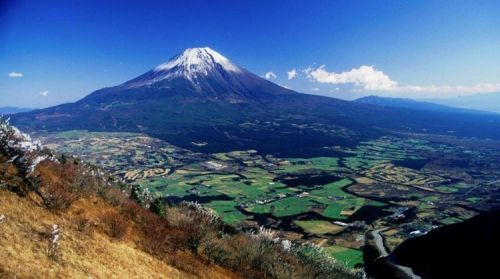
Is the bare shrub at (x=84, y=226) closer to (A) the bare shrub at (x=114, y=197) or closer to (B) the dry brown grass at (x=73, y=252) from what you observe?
(B) the dry brown grass at (x=73, y=252)

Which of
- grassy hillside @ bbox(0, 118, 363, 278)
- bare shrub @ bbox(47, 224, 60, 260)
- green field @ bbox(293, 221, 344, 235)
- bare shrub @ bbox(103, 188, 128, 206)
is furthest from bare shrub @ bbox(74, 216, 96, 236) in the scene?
green field @ bbox(293, 221, 344, 235)

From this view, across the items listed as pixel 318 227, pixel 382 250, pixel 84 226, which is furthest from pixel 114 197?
pixel 318 227

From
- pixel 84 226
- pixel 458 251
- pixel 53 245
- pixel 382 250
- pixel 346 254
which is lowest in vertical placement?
pixel 382 250

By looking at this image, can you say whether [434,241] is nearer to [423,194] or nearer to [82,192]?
[82,192]

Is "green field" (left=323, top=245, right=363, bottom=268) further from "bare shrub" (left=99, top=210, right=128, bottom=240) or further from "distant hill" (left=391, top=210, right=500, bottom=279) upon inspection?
"bare shrub" (left=99, top=210, right=128, bottom=240)

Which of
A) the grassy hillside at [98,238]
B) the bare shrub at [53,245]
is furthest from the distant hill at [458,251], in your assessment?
the bare shrub at [53,245]

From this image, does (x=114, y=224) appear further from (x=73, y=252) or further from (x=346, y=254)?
(x=346, y=254)
